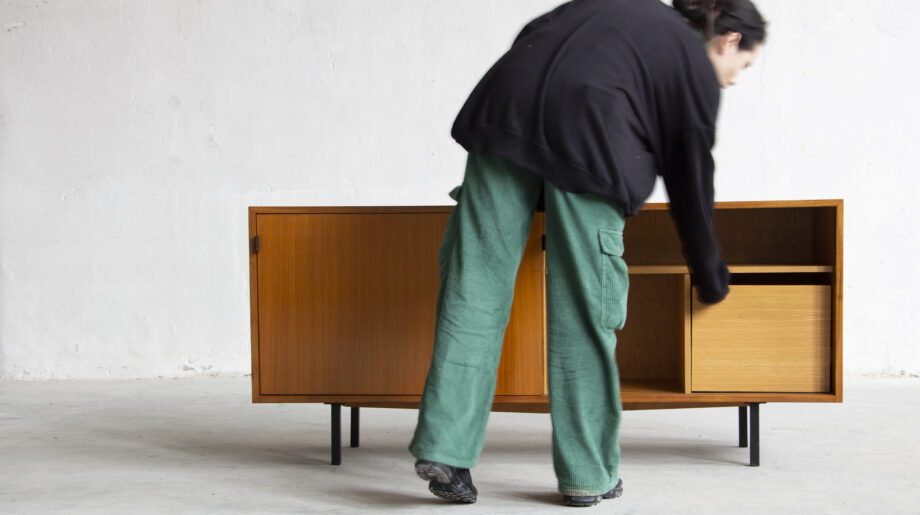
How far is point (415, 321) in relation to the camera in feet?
6.86

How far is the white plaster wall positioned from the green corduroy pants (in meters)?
2.10

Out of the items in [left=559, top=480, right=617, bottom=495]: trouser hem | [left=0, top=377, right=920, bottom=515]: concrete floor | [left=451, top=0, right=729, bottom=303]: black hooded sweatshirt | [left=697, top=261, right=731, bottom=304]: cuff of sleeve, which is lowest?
[left=0, top=377, right=920, bottom=515]: concrete floor

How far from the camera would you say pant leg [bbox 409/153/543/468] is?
1.69 metres

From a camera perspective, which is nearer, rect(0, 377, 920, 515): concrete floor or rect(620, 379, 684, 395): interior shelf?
rect(0, 377, 920, 515): concrete floor

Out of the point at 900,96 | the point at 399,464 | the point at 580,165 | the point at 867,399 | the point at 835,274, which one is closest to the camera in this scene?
the point at 580,165

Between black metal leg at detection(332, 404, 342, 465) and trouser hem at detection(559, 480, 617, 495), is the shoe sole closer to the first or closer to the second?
trouser hem at detection(559, 480, 617, 495)

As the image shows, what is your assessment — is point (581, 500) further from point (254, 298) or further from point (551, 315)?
point (254, 298)

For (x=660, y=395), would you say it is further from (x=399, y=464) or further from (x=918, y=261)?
(x=918, y=261)

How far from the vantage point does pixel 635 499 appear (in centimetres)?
187

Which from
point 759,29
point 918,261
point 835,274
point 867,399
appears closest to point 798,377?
point 835,274

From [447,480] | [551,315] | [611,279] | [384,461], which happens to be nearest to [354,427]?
[384,461]

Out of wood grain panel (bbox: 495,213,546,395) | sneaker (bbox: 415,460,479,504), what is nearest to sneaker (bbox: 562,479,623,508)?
sneaker (bbox: 415,460,479,504)

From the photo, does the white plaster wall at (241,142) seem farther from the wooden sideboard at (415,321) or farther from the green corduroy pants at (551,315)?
the green corduroy pants at (551,315)

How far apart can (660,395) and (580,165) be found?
0.73 meters
